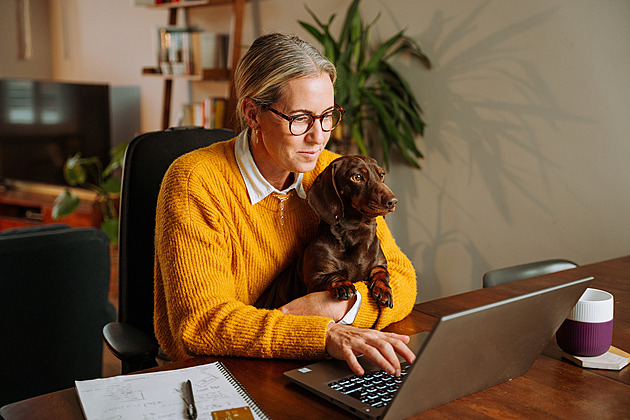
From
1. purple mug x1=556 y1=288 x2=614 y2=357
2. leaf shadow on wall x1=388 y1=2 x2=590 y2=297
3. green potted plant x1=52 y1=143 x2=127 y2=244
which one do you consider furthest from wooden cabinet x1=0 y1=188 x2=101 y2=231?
purple mug x1=556 y1=288 x2=614 y2=357

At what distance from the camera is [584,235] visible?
2393mm

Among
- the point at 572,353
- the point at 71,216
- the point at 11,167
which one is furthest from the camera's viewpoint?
the point at 11,167

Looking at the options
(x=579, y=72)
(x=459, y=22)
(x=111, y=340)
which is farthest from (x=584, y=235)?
(x=111, y=340)

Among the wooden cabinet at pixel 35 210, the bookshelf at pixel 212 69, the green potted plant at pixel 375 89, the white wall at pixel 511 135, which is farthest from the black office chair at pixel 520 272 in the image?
the wooden cabinet at pixel 35 210

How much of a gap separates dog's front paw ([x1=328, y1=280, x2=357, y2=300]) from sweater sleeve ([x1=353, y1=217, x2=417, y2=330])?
1.8 inches

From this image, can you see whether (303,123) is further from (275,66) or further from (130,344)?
(130,344)

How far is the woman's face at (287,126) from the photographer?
4.25 feet

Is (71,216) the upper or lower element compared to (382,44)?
lower

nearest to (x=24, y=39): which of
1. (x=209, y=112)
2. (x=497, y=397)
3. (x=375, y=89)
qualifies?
(x=209, y=112)

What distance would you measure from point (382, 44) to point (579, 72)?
0.94m

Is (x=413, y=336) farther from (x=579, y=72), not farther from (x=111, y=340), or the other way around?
(x=579, y=72)

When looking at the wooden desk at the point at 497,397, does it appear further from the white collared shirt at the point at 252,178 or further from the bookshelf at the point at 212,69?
the bookshelf at the point at 212,69

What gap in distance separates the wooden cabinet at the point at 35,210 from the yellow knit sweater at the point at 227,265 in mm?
3428

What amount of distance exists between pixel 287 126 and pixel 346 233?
26cm
